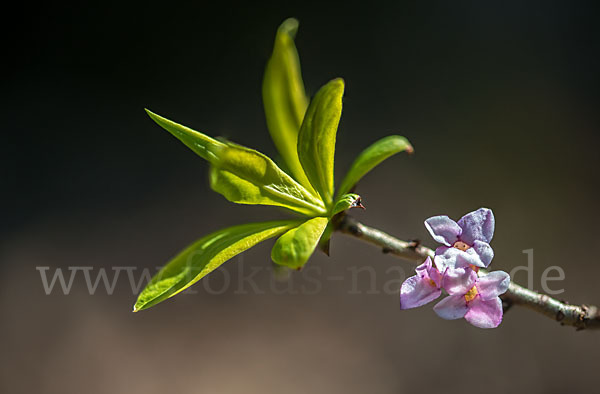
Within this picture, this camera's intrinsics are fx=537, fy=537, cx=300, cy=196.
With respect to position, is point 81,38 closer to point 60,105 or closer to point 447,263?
point 60,105

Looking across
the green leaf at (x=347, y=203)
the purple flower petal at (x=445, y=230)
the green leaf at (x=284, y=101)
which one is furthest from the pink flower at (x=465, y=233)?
the green leaf at (x=284, y=101)

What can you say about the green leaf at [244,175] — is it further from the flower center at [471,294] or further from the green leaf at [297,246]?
the flower center at [471,294]

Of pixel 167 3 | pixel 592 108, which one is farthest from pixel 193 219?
pixel 592 108

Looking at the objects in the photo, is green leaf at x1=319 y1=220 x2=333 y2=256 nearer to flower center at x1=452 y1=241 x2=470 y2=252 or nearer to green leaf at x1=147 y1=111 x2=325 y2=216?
green leaf at x1=147 y1=111 x2=325 y2=216

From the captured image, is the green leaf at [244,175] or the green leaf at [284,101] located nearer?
the green leaf at [244,175]

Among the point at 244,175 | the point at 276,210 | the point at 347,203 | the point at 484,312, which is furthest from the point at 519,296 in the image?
the point at 276,210

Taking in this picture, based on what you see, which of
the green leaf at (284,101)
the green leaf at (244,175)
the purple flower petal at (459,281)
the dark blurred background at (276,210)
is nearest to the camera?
the purple flower petal at (459,281)

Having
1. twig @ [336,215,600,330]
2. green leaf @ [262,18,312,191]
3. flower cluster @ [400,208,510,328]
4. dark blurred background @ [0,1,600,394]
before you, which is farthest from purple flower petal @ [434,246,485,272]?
dark blurred background @ [0,1,600,394]

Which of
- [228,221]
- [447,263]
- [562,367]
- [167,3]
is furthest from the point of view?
[167,3]
